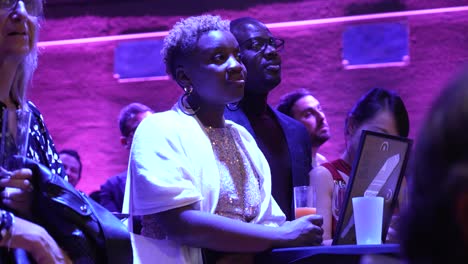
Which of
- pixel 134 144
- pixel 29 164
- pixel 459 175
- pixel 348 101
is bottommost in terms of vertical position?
pixel 348 101

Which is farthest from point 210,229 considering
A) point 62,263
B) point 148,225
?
point 62,263

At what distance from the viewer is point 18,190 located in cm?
144

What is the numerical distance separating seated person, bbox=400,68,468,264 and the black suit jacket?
1949 mm

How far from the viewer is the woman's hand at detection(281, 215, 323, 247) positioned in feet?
6.15

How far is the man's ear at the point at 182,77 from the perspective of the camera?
219cm

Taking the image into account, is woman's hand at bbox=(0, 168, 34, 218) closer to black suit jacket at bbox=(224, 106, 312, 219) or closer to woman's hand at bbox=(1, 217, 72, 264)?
woman's hand at bbox=(1, 217, 72, 264)

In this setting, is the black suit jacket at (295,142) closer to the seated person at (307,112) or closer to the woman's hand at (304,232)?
the woman's hand at (304,232)

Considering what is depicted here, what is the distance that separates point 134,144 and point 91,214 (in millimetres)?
511

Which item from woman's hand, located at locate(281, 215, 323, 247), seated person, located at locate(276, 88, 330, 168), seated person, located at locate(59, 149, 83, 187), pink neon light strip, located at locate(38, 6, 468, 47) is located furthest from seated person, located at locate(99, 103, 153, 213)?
woman's hand, located at locate(281, 215, 323, 247)

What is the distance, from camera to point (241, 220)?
6.41 ft

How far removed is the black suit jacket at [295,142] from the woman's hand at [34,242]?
113cm

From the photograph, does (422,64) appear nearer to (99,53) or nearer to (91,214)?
(99,53)

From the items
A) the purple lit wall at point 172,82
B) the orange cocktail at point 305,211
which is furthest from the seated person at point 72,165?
the orange cocktail at point 305,211

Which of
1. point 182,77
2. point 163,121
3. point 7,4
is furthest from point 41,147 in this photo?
point 182,77
